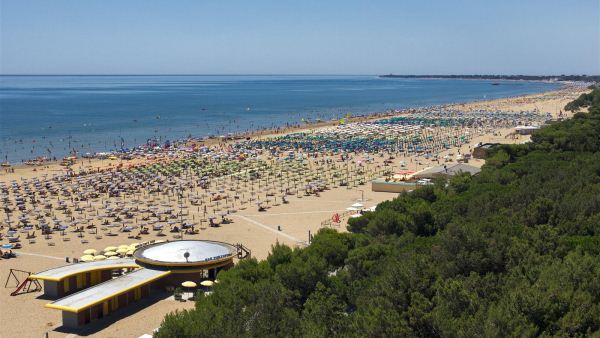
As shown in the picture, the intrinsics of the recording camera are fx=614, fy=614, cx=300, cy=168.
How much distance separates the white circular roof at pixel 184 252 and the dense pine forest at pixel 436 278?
527 cm

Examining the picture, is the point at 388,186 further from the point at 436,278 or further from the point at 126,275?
the point at 436,278

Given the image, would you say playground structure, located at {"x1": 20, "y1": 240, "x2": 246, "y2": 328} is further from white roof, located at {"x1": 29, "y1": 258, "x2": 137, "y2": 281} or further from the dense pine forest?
the dense pine forest

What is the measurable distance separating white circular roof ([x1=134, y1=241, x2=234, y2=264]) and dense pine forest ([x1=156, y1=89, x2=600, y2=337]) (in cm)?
527

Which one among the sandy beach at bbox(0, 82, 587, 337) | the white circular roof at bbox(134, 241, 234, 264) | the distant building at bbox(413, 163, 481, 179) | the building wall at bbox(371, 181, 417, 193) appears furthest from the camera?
the distant building at bbox(413, 163, 481, 179)

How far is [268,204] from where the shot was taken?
40.5 meters

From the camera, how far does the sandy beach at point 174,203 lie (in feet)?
77.9

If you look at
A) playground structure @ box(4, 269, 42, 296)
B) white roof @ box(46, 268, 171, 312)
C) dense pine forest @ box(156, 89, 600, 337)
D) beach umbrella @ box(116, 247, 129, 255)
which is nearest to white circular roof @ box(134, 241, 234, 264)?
white roof @ box(46, 268, 171, 312)

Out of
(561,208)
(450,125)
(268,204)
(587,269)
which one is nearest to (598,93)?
(450,125)

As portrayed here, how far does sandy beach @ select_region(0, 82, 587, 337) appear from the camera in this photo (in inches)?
935

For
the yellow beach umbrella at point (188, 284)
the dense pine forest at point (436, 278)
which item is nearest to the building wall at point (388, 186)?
the dense pine forest at point (436, 278)

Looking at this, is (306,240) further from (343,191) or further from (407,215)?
(343,191)

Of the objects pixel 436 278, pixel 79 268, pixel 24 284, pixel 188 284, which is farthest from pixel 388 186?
pixel 436 278

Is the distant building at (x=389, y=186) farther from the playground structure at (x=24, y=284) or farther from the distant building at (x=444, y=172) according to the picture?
the playground structure at (x=24, y=284)

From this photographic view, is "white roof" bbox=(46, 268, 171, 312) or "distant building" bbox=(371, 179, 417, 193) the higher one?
"white roof" bbox=(46, 268, 171, 312)
